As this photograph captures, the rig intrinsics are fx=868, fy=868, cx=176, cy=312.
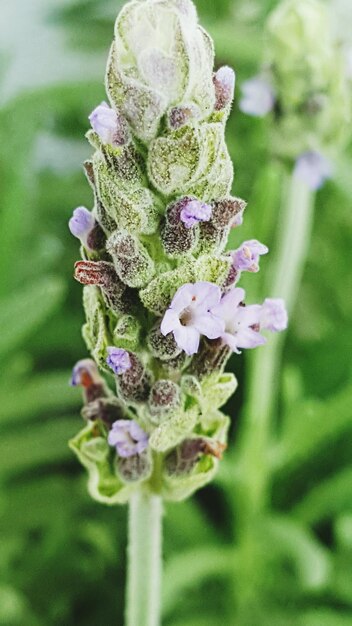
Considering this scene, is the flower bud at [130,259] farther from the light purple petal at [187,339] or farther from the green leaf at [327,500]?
the green leaf at [327,500]

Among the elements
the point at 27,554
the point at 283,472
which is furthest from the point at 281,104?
the point at 27,554

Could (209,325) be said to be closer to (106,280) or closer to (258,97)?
(106,280)

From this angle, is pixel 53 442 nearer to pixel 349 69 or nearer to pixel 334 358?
pixel 334 358

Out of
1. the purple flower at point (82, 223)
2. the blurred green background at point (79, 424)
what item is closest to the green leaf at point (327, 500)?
the blurred green background at point (79, 424)

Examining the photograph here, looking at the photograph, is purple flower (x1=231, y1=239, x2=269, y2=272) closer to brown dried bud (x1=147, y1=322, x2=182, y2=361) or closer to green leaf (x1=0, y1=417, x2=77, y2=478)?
brown dried bud (x1=147, y1=322, x2=182, y2=361)

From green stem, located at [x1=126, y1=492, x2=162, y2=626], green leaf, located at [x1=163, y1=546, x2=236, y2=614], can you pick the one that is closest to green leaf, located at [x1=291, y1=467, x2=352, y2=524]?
green leaf, located at [x1=163, y1=546, x2=236, y2=614]

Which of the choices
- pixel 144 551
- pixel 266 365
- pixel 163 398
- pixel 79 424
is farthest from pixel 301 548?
pixel 163 398
